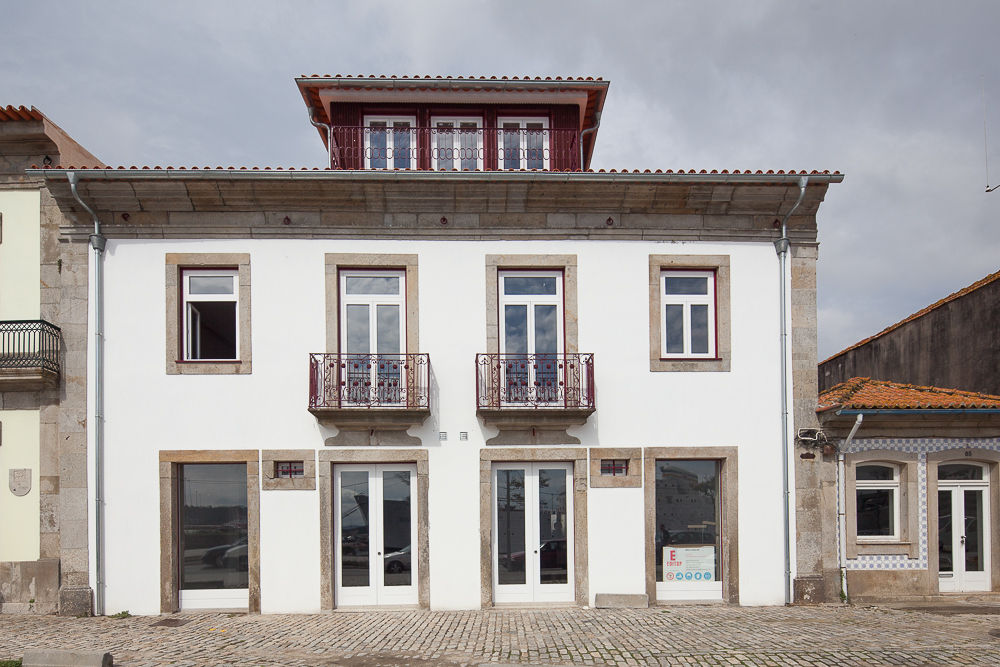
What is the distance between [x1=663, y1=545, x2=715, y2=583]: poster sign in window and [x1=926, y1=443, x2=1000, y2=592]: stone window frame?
140 inches

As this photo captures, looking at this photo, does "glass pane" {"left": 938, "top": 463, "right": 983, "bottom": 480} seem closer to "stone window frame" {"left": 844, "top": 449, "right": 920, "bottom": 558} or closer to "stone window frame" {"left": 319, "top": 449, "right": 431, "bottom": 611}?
"stone window frame" {"left": 844, "top": 449, "right": 920, "bottom": 558}

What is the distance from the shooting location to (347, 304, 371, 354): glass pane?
1040 centimetres

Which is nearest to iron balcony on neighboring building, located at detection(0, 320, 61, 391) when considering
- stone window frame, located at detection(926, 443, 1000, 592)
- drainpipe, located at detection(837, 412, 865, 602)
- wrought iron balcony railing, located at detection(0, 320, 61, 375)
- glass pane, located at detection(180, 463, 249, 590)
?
wrought iron balcony railing, located at detection(0, 320, 61, 375)

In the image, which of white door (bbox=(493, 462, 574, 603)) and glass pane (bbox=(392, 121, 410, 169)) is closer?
white door (bbox=(493, 462, 574, 603))

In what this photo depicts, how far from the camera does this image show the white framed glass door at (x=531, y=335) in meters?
10.2

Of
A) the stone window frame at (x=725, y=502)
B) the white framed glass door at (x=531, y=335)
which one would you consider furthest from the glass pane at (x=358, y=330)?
the stone window frame at (x=725, y=502)

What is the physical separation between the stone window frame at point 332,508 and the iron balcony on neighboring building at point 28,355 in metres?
4.24

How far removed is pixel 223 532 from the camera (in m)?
10.2

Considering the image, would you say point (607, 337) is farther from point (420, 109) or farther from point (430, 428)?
point (420, 109)

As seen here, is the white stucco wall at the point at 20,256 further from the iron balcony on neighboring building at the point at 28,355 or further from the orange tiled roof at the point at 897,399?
the orange tiled roof at the point at 897,399

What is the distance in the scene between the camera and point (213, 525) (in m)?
10.2

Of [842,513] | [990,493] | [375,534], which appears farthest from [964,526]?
[375,534]

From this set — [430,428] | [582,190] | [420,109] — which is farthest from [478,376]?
[420,109]

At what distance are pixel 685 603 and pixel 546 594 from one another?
216 cm
